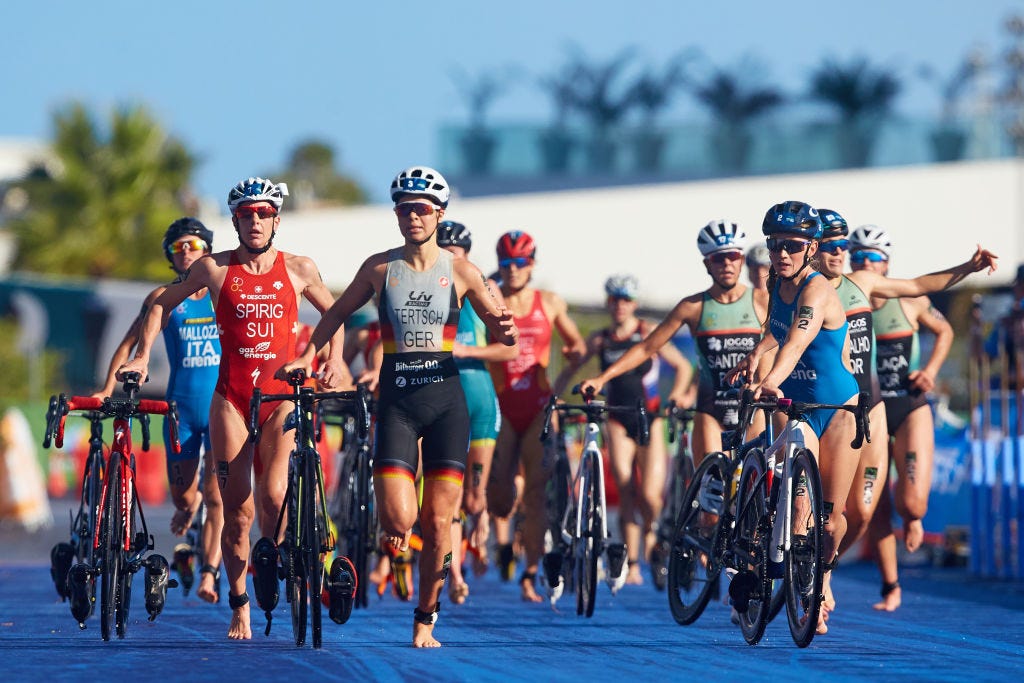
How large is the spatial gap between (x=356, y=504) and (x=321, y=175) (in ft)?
344

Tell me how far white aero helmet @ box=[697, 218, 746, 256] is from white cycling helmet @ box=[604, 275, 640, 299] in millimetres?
2339

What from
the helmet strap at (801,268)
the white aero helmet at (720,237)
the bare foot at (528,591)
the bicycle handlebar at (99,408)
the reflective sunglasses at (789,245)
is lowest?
the bare foot at (528,591)

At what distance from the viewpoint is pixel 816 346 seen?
1156 centimetres

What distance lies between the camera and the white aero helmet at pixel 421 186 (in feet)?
34.9

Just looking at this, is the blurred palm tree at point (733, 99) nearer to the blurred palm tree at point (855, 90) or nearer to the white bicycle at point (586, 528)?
the blurred palm tree at point (855, 90)

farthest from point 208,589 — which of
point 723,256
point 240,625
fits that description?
point 723,256

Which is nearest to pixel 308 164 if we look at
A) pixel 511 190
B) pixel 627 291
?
pixel 511 190

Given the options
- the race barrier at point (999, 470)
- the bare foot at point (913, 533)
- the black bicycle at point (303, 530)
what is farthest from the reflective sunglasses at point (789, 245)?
the race barrier at point (999, 470)

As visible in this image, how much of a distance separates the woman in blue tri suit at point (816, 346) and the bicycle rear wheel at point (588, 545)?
1558 millimetres

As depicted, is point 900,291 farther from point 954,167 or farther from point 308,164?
point 308,164

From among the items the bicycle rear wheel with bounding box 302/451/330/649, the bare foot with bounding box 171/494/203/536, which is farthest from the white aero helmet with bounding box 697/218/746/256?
the bicycle rear wheel with bounding box 302/451/330/649

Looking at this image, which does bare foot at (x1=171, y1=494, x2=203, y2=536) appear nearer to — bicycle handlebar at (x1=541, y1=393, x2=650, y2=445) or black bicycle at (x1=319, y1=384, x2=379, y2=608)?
black bicycle at (x1=319, y1=384, x2=379, y2=608)

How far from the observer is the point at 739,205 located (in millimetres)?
47688

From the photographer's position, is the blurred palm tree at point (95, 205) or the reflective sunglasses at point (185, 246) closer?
the reflective sunglasses at point (185, 246)
